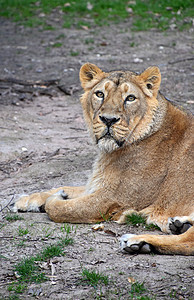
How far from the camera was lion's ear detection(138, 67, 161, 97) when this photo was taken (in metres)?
5.50

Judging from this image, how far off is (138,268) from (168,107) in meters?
2.11

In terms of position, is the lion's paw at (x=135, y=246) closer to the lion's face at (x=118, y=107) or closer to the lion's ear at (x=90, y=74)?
the lion's face at (x=118, y=107)

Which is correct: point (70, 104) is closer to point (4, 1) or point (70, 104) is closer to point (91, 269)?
point (91, 269)

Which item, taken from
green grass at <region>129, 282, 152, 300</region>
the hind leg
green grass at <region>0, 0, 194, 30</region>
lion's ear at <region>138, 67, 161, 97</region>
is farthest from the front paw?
green grass at <region>0, 0, 194, 30</region>

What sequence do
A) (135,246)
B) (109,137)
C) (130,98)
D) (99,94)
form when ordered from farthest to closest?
(99,94) → (130,98) → (109,137) → (135,246)

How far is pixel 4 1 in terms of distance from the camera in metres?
19.8

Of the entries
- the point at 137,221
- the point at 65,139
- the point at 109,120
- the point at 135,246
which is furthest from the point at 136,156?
the point at 65,139

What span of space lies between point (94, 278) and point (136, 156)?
174 centimetres

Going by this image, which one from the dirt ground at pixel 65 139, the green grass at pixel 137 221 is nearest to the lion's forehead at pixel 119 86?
the green grass at pixel 137 221

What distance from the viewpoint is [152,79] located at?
553cm

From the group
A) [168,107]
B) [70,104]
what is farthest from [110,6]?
[168,107]

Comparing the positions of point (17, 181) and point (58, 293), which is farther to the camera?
point (17, 181)

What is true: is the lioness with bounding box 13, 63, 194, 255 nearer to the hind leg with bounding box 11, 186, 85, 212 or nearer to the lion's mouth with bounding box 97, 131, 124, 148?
the lion's mouth with bounding box 97, 131, 124, 148

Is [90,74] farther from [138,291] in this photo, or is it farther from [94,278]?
[138,291]
